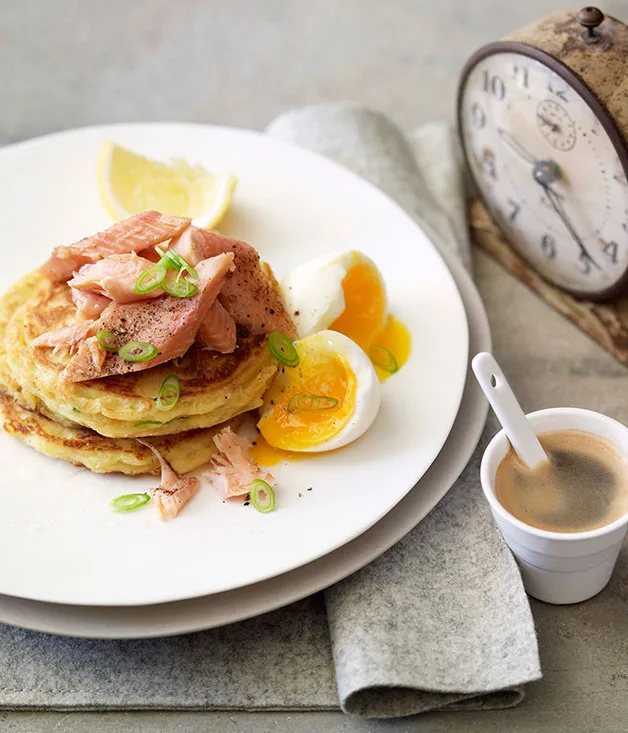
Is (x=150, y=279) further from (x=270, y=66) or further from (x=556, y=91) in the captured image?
(x=270, y=66)

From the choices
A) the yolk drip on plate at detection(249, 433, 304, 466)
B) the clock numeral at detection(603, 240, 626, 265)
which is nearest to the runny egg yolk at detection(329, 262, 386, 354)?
the yolk drip on plate at detection(249, 433, 304, 466)

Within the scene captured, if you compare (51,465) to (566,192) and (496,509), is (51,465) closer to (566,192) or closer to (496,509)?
(496,509)

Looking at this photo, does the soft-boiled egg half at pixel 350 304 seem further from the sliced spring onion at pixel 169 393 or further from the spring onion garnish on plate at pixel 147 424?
the spring onion garnish on plate at pixel 147 424

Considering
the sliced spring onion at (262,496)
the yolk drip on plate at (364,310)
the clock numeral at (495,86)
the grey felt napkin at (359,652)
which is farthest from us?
the clock numeral at (495,86)

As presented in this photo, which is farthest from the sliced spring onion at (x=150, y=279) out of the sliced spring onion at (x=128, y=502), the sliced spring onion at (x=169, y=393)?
the sliced spring onion at (x=128, y=502)

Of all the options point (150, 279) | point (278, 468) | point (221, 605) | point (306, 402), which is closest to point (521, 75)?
point (306, 402)

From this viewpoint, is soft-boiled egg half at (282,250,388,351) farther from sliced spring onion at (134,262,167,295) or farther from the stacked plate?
sliced spring onion at (134,262,167,295)

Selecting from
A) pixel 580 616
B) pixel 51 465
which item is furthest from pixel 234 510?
pixel 580 616
